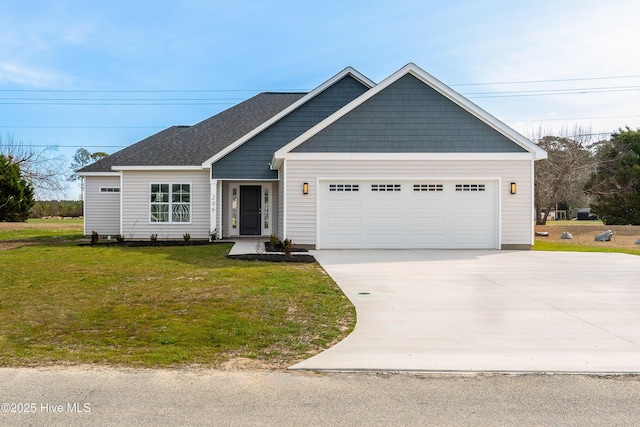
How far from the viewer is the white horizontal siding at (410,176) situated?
15047 mm

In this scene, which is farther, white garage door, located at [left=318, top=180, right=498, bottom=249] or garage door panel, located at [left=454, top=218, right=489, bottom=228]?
garage door panel, located at [left=454, top=218, right=489, bottom=228]

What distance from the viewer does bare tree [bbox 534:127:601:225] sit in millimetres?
33312

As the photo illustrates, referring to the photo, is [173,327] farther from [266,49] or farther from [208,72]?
[208,72]

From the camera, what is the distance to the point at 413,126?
15.2 meters

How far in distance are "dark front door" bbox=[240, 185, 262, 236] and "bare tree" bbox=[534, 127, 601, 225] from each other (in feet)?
72.9

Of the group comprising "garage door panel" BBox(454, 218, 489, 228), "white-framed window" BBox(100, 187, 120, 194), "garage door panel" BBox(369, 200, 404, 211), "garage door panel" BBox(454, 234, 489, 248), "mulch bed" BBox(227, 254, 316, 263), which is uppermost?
"white-framed window" BBox(100, 187, 120, 194)

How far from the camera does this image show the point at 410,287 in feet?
27.6

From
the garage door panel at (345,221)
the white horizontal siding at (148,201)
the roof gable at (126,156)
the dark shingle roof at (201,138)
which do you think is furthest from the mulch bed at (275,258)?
the roof gable at (126,156)

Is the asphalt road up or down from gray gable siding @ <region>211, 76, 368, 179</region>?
down

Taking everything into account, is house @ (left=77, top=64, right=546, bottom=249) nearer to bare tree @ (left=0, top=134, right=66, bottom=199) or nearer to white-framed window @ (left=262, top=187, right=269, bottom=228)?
white-framed window @ (left=262, top=187, right=269, bottom=228)

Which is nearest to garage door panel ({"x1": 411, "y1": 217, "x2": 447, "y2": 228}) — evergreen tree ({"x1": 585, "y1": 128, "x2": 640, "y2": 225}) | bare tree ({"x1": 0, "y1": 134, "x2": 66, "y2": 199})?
evergreen tree ({"x1": 585, "y1": 128, "x2": 640, "y2": 225})

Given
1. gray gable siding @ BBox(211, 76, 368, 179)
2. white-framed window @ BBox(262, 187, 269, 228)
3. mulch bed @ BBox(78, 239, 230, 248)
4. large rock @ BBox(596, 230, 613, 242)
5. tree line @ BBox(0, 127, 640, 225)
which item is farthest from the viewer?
tree line @ BBox(0, 127, 640, 225)

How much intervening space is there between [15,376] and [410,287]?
6061 millimetres

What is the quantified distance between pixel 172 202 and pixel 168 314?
1318 cm
